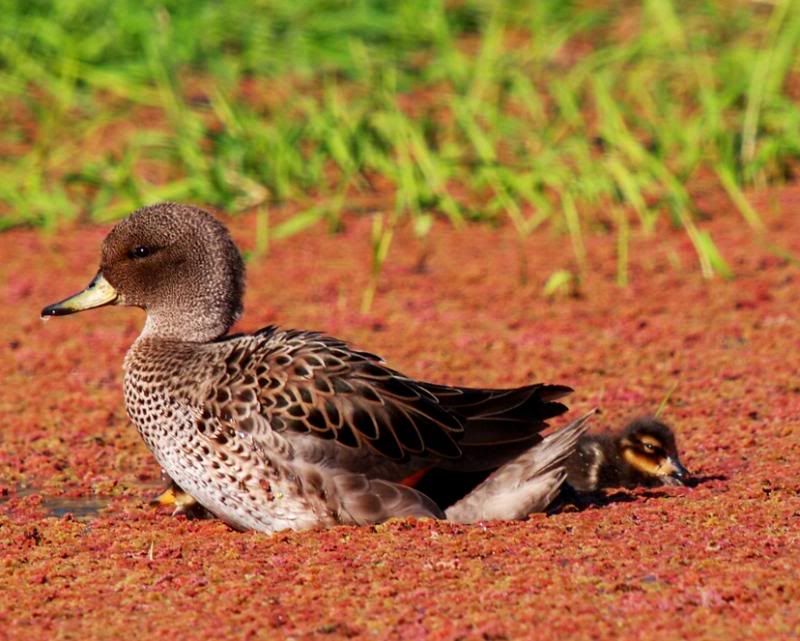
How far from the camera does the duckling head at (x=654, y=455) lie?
17.1ft

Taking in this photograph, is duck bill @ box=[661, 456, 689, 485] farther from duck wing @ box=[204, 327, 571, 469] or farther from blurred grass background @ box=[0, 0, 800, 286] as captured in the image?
blurred grass background @ box=[0, 0, 800, 286]

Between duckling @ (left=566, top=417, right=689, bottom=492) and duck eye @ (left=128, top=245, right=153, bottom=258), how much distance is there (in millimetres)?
1612

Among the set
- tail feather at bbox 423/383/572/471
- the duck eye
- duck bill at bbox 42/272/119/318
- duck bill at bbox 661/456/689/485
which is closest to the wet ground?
duck bill at bbox 661/456/689/485

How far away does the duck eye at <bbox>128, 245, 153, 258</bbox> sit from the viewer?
5566 mm

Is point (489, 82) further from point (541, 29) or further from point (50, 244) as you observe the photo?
point (50, 244)

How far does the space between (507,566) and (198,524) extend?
1207mm

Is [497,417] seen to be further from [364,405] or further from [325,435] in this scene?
[325,435]

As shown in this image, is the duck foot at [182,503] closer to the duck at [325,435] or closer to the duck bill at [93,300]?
the duck at [325,435]

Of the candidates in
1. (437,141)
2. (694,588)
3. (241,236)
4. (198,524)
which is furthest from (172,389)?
(437,141)

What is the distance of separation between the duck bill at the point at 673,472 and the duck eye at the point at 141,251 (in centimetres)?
190

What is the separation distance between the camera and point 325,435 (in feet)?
15.6

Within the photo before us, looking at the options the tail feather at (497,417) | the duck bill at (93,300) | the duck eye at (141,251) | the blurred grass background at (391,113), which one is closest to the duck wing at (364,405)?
the tail feather at (497,417)

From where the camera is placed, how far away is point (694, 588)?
4016mm

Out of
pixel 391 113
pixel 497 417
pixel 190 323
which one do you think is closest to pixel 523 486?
pixel 497 417
